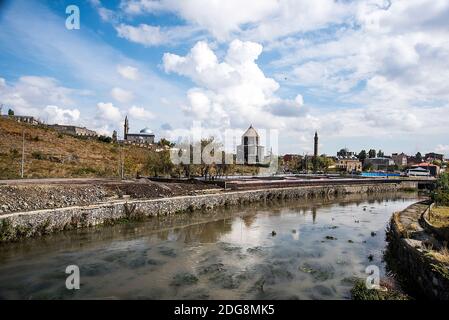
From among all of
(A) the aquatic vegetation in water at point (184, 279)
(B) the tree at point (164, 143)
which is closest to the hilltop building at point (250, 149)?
(B) the tree at point (164, 143)

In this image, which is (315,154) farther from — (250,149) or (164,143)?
(164,143)

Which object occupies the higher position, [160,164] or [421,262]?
[160,164]

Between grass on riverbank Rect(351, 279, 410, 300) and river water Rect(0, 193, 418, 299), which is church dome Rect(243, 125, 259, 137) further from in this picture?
grass on riverbank Rect(351, 279, 410, 300)

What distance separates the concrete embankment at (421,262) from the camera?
1148 cm

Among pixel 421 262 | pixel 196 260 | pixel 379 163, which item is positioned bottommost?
pixel 196 260

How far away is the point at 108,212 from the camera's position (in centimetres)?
2580

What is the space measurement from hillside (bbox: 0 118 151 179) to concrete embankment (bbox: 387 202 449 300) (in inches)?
1490

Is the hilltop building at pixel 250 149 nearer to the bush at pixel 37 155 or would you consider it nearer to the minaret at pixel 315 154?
the minaret at pixel 315 154

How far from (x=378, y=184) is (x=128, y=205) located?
58.1 meters

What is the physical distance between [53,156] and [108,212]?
34.4 m

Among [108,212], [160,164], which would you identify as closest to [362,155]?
[160,164]
